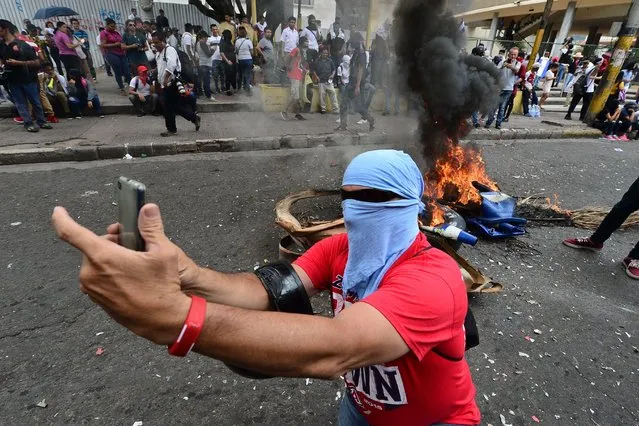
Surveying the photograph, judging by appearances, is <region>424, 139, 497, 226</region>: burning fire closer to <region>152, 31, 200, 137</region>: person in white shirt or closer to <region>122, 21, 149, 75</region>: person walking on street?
<region>152, 31, 200, 137</region>: person in white shirt

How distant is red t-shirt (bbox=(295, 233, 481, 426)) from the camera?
100 cm

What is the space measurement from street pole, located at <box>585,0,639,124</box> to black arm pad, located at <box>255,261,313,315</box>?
13063mm

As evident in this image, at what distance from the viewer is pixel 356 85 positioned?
8.98 meters

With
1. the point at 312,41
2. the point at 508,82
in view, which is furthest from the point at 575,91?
the point at 312,41

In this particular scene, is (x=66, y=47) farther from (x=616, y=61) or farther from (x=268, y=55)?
(x=616, y=61)

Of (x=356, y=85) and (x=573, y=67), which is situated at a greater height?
(x=573, y=67)

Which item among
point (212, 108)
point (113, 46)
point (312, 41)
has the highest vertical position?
point (312, 41)

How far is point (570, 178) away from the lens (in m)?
6.70

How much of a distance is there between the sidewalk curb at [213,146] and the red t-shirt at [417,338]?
5.52 metres

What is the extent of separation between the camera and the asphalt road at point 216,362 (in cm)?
224

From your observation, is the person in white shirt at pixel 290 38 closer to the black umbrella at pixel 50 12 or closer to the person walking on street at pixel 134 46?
the person walking on street at pixel 134 46

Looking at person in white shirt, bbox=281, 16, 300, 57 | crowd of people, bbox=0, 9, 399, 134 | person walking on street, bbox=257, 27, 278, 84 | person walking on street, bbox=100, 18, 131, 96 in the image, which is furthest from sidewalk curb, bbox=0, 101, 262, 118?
person walking on street, bbox=257, 27, 278, 84

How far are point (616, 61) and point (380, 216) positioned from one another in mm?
12998

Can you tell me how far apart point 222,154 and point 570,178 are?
6787 millimetres
